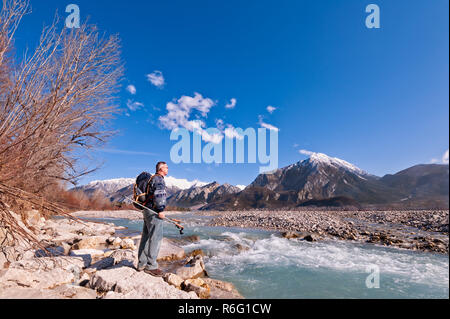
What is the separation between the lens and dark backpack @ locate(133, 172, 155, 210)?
415 centimetres

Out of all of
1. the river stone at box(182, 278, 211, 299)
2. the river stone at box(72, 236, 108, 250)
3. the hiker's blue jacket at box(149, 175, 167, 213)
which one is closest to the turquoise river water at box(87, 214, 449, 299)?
the river stone at box(182, 278, 211, 299)

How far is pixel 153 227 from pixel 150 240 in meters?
0.29

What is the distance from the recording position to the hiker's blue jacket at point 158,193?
4.04 meters

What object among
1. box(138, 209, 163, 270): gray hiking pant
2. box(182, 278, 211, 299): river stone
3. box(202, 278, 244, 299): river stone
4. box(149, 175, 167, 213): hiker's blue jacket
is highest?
box(149, 175, 167, 213): hiker's blue jacket

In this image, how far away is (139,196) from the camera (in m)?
4.18

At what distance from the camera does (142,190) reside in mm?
4332

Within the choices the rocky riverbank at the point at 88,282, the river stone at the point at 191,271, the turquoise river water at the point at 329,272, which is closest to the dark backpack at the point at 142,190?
the rocky riverbank at the point at 88,282

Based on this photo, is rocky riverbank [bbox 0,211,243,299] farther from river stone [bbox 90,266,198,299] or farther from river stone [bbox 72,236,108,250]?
river stone [bbox 72,236,108,250]

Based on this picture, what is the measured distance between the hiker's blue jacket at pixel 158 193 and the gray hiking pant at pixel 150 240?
0.21 metres

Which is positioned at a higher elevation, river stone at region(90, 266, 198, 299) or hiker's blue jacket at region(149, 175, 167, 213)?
hiker's blue jacket at region(149, 175, 167, 213)

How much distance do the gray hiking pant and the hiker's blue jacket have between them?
211mm

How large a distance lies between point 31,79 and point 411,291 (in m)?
9.89
